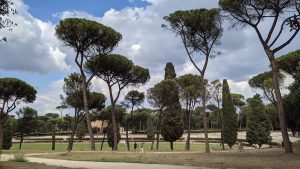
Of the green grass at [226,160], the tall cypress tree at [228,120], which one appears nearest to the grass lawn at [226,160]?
the green grass at [226,160]

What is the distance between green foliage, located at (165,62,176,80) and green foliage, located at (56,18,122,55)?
13.3 meters

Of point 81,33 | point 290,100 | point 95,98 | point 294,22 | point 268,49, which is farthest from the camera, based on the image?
point 95,98

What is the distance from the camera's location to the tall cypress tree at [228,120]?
54.8 metres

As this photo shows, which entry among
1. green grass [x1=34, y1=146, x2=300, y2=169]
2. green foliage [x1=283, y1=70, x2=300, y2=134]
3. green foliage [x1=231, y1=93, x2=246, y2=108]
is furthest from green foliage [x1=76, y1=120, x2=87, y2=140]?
green grass [x1=34, y1=146, x2=300, y2=169]

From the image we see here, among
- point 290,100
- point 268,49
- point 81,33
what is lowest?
point 290,100

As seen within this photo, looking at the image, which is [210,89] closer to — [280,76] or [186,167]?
[280,76]

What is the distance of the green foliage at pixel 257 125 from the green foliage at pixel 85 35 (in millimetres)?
20350

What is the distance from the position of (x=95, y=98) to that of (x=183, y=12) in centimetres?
2396

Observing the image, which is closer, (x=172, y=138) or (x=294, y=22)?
(x=294, y=22)

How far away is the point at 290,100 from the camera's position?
99.7ft

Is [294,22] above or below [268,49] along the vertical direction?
below

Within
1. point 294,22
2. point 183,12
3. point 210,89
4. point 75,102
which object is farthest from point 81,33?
point 294,22

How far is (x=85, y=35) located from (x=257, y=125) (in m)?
24.8

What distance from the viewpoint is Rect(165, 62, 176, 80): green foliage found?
51.8 m
